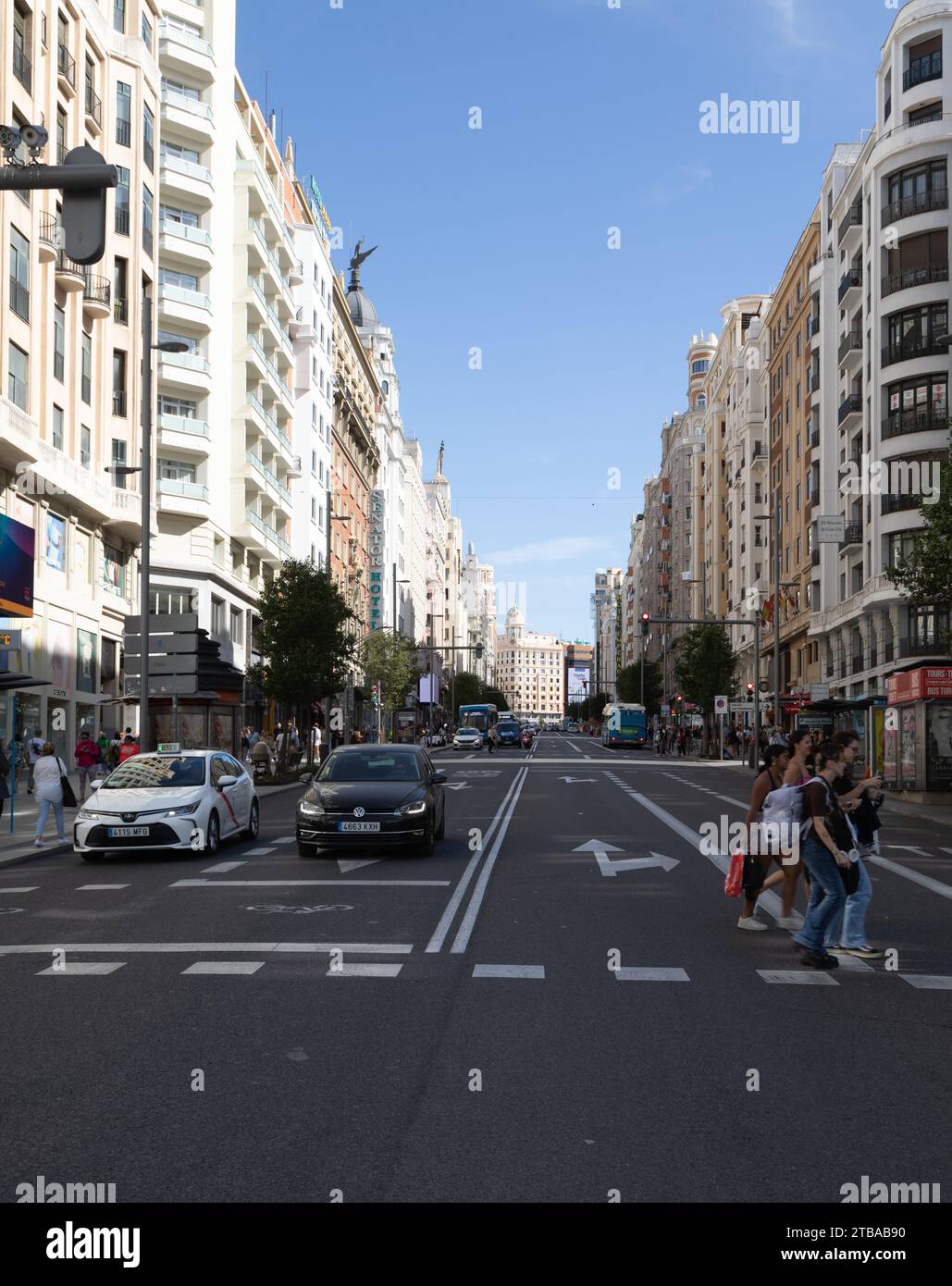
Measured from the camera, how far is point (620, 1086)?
6.23 metres

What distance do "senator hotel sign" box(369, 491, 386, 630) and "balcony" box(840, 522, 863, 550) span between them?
48843mm

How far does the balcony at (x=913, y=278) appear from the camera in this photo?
45.7 metres

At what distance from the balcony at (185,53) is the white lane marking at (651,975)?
1870 inches

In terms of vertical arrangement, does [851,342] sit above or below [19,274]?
above

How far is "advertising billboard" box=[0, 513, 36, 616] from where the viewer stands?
29625 millimetres

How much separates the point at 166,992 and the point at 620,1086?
342 centimetres

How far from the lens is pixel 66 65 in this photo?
119 feet

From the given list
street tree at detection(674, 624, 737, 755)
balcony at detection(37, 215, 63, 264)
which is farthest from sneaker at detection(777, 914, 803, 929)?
street tree at detection(674, 624, 737, 755)

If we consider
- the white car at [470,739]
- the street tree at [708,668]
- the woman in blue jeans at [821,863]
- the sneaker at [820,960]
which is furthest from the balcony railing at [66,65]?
the white car at [470,739]

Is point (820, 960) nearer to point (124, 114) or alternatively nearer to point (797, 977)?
point (797, 977)

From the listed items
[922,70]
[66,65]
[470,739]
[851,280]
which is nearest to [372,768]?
[66,65]

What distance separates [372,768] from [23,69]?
23.9m

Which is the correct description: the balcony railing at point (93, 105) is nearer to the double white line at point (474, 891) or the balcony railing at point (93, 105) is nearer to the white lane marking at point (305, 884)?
the double white line at point (474, 891)
